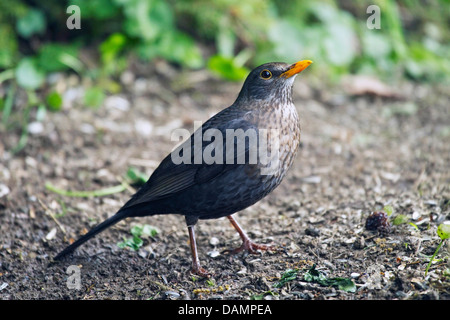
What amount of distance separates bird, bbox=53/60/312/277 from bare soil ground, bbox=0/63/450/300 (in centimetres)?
31

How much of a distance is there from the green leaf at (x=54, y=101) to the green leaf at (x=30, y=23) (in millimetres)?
1137

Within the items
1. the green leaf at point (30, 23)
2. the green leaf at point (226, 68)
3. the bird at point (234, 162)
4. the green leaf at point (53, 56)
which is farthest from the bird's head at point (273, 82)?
the green leaf at point (30, 23)

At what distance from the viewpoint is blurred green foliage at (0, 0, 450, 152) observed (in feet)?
23.0

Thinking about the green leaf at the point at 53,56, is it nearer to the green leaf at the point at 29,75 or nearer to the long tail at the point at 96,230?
the green leaf at the point at 29,75

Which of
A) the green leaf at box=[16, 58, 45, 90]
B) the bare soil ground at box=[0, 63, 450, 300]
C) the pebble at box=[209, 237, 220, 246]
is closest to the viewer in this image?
the bare soil ground at box=[0, 63, 450, 300]

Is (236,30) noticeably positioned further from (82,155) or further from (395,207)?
(395,207)

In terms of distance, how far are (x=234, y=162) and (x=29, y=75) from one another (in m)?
3.93

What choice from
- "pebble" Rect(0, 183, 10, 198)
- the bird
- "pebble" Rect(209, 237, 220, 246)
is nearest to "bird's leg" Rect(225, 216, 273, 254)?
the bird

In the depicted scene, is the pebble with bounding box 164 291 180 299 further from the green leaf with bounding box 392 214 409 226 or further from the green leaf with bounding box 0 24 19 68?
the green leaf with bounding box 0 24 19 68

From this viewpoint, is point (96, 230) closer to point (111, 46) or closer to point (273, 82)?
point (273, 82)

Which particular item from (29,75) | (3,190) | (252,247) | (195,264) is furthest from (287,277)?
(29,75)

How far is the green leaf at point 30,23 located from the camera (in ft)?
23.5
